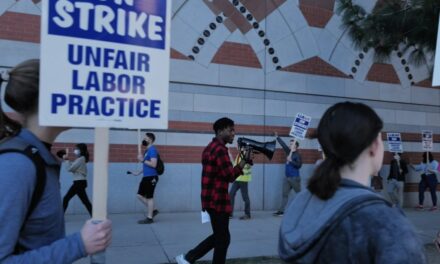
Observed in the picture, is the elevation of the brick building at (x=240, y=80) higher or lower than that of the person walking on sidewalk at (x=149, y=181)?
higher

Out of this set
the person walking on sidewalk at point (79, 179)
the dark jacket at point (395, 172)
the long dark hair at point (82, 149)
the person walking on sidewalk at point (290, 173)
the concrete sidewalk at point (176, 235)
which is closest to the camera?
the concrete sidewalk at point (176, 235)

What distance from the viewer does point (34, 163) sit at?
1.71 m

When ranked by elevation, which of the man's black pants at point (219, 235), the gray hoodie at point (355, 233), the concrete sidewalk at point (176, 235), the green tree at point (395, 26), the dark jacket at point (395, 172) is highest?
the green tree at point (395, 26)

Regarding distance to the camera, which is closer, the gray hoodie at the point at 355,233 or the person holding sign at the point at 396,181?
the gray hoodie at the point at 355,233

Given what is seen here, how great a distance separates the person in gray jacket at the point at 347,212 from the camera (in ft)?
5.18

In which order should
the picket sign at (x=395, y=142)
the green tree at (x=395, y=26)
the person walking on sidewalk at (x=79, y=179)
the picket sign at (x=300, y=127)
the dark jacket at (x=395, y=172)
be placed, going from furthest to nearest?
1. the picket sign at (x=395, y=142)
2. the dark jacket at (x=395, y=172)
3. the picket sign at (x=300, y=127)
4. the person walking on sidewalk at (x=79, y=179)
5. the green tree at (x=395, y=26)

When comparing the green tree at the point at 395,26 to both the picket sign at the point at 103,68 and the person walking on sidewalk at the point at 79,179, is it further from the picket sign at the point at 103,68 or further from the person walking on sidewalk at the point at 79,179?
the picket sign at the point at 103,68

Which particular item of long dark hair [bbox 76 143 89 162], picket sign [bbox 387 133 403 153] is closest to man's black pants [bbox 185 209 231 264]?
long dark hair [bbox 76 143 89 162]

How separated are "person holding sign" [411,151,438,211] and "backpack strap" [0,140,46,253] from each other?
1271cm

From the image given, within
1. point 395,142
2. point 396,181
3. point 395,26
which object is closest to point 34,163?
point 395,26

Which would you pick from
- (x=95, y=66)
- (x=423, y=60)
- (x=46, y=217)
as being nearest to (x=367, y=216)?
(x=46, y=217)

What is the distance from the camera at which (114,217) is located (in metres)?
9.65

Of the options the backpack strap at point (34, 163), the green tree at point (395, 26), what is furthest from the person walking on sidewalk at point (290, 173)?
the backpack strap at point (34, 163)

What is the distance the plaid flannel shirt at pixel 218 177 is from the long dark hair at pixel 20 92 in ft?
11.3
